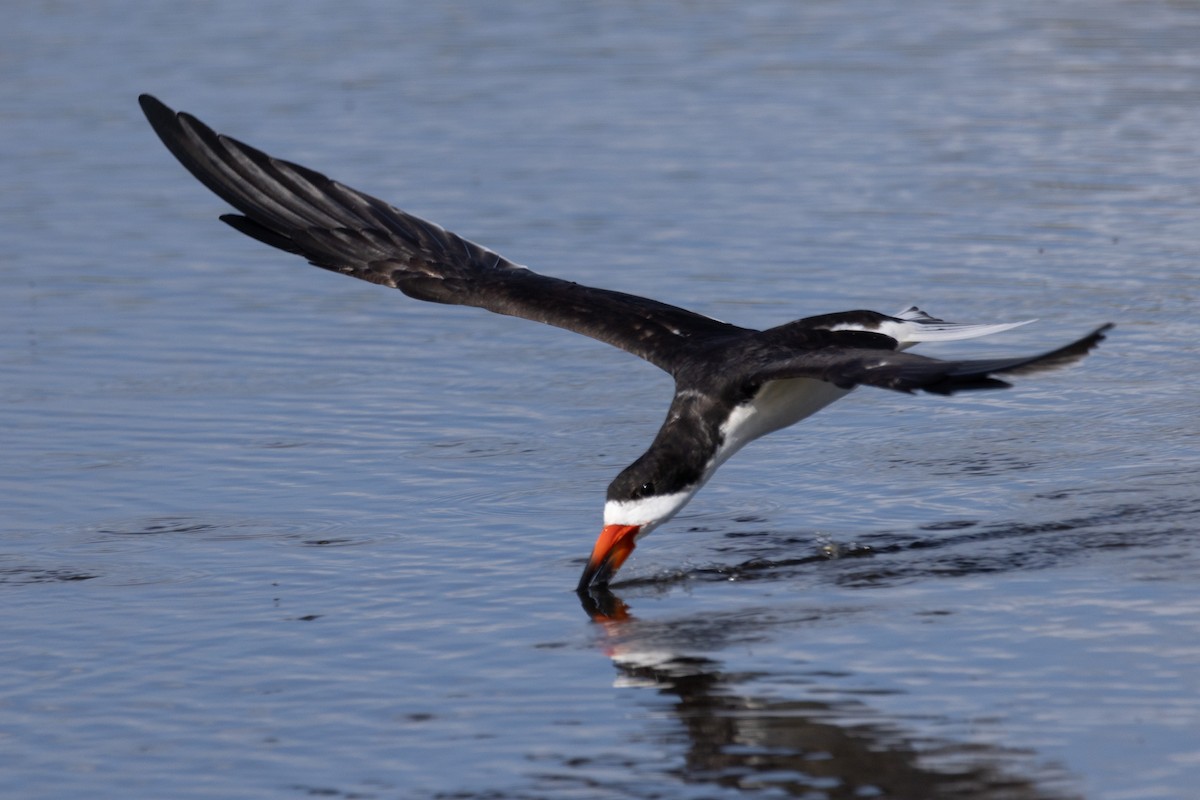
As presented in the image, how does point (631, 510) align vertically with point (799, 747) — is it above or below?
above

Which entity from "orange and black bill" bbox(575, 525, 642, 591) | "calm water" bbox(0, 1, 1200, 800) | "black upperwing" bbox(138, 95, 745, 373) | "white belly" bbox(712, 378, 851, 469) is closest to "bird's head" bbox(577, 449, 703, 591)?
"orange and black bill" bbox(575, 525, 642, 591)

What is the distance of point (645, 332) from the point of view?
9.15 metres

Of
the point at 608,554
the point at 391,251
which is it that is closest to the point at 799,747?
the point at 608,554

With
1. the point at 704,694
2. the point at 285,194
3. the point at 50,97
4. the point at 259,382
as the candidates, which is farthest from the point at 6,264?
the point at 704,694

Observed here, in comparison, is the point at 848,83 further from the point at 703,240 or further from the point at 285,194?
the point at 285,194

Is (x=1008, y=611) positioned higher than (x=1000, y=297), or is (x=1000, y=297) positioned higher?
(x=1000, y=297)

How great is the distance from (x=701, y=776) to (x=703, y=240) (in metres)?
8.12

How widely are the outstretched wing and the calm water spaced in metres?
0.96

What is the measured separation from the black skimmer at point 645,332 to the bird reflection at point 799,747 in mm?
855

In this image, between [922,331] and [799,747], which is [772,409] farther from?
[799,747]

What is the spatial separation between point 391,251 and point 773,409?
2445 millimetres

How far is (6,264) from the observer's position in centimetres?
1391

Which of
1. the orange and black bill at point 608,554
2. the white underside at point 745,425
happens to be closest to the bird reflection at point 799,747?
the orange and black bill at point 608,554

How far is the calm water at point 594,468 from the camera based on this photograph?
655 centimetres
